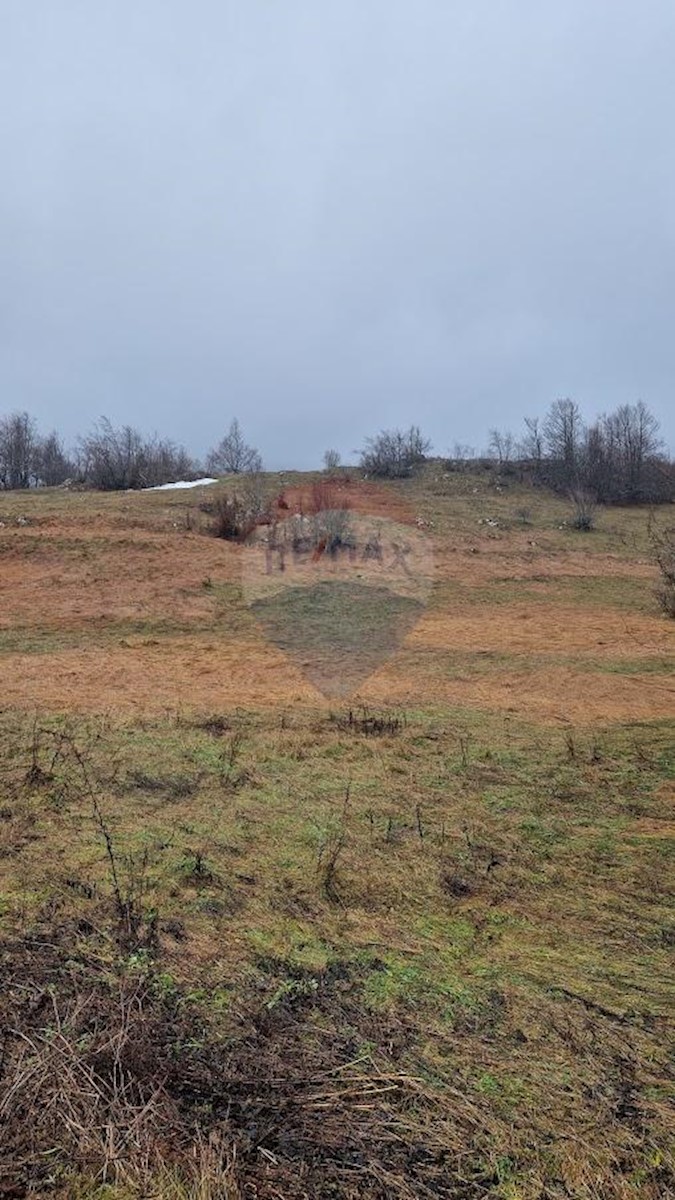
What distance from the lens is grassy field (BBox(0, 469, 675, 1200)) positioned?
1.72 metres

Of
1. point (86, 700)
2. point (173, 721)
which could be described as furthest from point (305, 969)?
point (86, 700)

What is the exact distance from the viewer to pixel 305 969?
2514 mm

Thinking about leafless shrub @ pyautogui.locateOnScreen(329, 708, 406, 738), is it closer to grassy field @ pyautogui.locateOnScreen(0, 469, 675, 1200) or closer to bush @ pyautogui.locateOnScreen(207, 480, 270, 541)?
grassy field @ pyautogui.locateOnScreen(0, 469, 675, 1200)

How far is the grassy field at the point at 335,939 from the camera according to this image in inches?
67.9

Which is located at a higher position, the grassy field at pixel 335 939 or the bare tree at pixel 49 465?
the bare tree at pixel 49 465

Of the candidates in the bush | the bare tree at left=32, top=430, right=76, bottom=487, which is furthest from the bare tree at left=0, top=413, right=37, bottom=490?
the bush

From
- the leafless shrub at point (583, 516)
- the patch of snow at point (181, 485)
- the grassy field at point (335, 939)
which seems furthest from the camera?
the patch of snow at point (181, 485)

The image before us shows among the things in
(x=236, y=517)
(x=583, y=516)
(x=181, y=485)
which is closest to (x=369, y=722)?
(x=236, y=517)

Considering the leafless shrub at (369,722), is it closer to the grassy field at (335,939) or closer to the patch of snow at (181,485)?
the grassy field at (335,939)

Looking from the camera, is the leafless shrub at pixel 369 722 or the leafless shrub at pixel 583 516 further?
the leafless shrub at pixel 583 516

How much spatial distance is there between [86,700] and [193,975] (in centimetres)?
452

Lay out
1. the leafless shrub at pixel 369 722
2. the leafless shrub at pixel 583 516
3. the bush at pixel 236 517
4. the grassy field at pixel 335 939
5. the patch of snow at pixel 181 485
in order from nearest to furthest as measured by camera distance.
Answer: the grassy field at pixel 335 939 < the leafless shrub at pixel 369 722 < the bush at pixel 236 517 < the leafless shrub at pixel 583 516 < the patch of snow at pixel 181 485

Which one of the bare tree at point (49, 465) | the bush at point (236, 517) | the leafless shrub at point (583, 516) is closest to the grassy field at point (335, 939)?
the bush at point (236, 517)

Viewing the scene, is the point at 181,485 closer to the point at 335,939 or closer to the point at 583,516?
the point at 583,516
